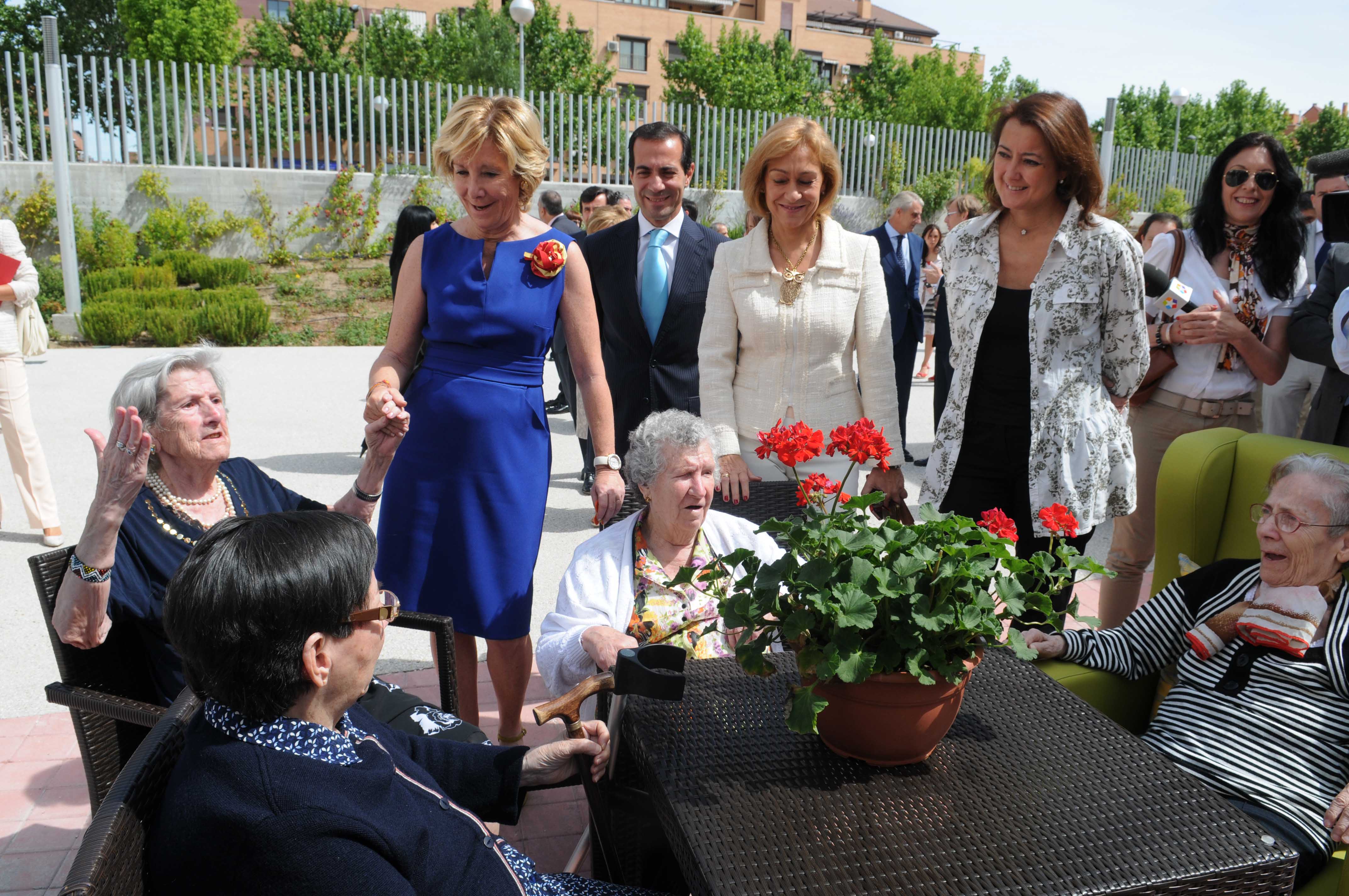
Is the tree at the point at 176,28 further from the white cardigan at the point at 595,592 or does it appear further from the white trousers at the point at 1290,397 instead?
the white cardigan at the point at 595,592

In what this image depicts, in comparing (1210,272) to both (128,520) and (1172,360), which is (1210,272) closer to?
(1172,360)

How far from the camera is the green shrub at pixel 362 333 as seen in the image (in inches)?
520

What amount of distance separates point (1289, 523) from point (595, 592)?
165 cm

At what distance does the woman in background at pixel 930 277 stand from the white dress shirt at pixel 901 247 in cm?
107

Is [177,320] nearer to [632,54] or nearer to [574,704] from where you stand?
[574,704]

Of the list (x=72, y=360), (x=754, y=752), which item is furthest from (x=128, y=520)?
(x=72, y=360)

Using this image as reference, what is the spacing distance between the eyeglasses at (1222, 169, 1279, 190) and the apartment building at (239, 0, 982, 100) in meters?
45.0

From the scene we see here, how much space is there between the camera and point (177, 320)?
39.0 ft

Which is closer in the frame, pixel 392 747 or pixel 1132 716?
pixel 392 747

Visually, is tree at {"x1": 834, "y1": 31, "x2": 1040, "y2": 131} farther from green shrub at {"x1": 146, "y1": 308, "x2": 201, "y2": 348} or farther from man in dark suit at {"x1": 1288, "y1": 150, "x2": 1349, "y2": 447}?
man in dark suit at {"x1": 1288, "y1": 150, "x2": 1349, "y2": 447}

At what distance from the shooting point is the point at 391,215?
57.1ft

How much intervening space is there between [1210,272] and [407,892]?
3542 mm

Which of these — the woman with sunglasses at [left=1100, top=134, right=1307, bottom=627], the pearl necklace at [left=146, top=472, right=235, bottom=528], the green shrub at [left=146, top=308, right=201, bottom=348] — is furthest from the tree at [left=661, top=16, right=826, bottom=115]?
the pearl necklace at [left=146, top=472, right=235, bottom=528]

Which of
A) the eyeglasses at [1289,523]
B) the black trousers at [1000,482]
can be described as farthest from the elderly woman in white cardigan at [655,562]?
the eyeglasses at [1289,523]
